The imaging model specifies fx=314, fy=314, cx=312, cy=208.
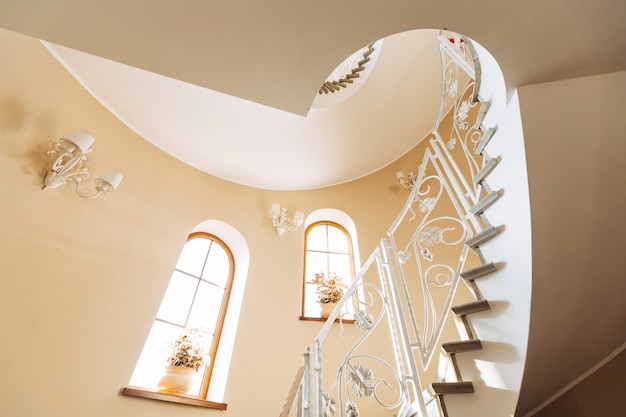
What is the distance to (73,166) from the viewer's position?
2.55 m

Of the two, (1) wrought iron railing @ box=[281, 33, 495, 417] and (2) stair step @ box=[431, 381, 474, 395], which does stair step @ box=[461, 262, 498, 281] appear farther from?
(2) stair step @ box=[431, 381, 474, 395]

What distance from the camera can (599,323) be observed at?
1756 mm

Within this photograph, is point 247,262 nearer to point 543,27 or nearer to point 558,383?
point 558,383

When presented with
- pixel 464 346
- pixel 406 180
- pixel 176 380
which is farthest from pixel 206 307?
pixel 406 180

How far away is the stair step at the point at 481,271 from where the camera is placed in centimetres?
167

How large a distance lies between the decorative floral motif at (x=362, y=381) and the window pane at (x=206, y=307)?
2.05 metres

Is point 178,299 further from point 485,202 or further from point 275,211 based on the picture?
point 485,202

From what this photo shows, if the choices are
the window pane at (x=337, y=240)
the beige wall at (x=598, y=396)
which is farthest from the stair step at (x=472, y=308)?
the window pane at (x=337, y=240)

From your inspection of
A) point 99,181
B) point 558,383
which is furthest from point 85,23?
point 558,383

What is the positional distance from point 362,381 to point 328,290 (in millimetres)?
1951

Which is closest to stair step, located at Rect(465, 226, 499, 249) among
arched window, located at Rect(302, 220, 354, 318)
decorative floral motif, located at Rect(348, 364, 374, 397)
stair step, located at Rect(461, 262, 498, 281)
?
stair step, located at Rect(461, 262, 498, 281)

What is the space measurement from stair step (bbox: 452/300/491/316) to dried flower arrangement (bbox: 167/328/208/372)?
2.11m

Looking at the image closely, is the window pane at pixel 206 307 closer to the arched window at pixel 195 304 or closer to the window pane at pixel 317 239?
the arched window at pixel 195 304

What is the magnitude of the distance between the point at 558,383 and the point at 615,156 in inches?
57.7
